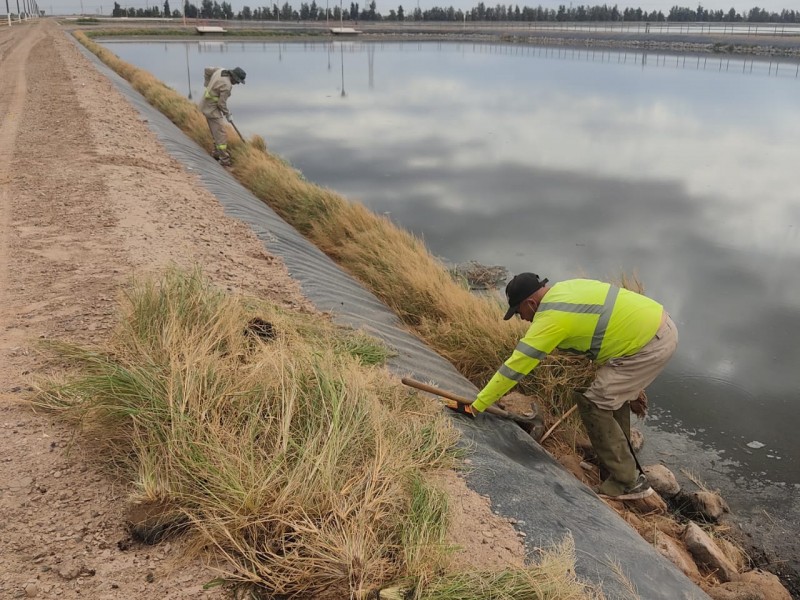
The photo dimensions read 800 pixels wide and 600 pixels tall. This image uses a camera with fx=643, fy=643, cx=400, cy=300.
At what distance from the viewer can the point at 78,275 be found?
5223mm

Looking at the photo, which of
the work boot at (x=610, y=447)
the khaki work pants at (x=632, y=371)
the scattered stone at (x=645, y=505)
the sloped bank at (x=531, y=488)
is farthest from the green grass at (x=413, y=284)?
the scattered stone at (x=645, y=505)

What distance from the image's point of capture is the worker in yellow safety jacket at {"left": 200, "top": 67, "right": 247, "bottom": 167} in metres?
11.7

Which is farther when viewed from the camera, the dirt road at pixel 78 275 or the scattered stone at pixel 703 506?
the scattered stone at pixel 703 506

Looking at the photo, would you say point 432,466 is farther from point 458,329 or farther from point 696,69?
point 696,69

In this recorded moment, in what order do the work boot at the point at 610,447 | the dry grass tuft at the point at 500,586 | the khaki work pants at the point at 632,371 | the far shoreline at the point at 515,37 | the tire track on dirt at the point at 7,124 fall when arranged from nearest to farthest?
the dry grass tuft at the point at 500,586
the khaki work pants at the point at 632,371
the work boot at the point at 610,447
the tire track on dirt at the point at 7,124
the far shoreline at the point at 515,37

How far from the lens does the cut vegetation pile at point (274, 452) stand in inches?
94.4

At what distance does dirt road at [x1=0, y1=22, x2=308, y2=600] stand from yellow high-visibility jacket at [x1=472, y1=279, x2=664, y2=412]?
2.06 m

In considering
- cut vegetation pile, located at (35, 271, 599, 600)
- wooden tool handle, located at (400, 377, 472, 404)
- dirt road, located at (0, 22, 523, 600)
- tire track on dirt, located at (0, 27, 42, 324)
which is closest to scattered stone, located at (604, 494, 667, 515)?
wooden tool handle, located at (400, 377, 472, 404)

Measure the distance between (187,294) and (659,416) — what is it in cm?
433

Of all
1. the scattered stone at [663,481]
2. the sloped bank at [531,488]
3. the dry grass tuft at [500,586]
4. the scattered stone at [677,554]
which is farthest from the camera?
the scattered stone at [663,481]

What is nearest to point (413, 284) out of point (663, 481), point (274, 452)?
point (663, 481)

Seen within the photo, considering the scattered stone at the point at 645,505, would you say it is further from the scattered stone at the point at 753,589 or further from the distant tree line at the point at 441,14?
the distant tree line at the point at 441,14

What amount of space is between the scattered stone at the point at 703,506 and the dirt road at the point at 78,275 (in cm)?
342

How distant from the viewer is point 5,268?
5410 mm
